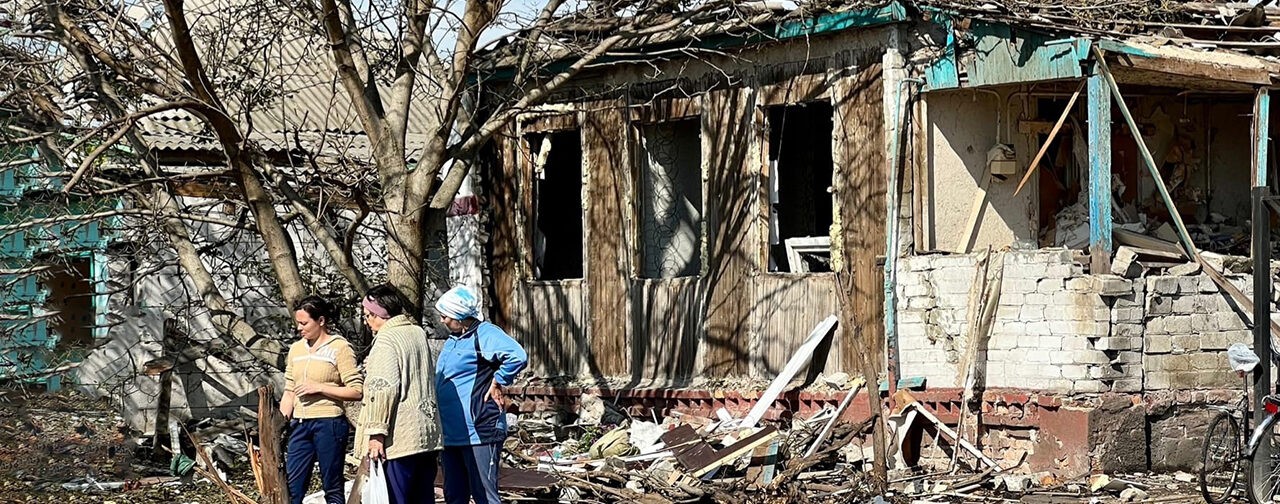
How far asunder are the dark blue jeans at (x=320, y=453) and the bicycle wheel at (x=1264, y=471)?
6110 mm

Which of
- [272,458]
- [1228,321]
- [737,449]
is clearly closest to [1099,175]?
[1228,321]

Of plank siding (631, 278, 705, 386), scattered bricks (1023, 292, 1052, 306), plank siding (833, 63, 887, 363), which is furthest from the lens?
plank siding (631, 278, 705, 386)

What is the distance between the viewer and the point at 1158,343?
12.4 m

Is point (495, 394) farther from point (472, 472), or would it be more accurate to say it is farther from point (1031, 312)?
point (1031, 312)

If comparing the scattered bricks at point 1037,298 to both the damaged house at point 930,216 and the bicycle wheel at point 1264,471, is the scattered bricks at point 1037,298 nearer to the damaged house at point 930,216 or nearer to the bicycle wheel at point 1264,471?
the damaged house at point 930,216

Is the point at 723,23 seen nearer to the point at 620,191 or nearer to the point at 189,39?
the point at 620,191

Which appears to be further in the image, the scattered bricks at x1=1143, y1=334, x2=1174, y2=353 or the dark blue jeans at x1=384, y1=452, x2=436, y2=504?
the scattered bricks at x1=1143, y1=334, x2=1174, y2=353

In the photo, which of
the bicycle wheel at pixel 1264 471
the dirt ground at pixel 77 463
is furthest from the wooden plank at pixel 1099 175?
the dirt ground at pixel 77 463

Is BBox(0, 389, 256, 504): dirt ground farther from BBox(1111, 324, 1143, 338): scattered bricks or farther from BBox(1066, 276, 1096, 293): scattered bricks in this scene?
BBox(1111, 324, 1143, 338): scattered bricks

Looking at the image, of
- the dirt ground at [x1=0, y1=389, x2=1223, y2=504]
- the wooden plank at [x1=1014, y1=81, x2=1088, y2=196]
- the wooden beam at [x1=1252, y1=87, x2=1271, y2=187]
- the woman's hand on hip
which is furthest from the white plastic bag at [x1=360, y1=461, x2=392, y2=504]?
the wooden beam at [x1=1252, y1=87, x2=1271, y2=187]

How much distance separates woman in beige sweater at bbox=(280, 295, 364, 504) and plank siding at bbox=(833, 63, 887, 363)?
5712 mm

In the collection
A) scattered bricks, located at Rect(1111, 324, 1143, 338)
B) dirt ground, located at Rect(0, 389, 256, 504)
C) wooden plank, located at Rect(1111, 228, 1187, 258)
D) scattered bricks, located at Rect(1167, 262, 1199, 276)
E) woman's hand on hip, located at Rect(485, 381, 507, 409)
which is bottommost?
dirt ground, located at Rect(0, 389, 256, 504)

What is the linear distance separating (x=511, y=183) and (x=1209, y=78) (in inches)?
305

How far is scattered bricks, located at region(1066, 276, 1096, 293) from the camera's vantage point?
1214cm
